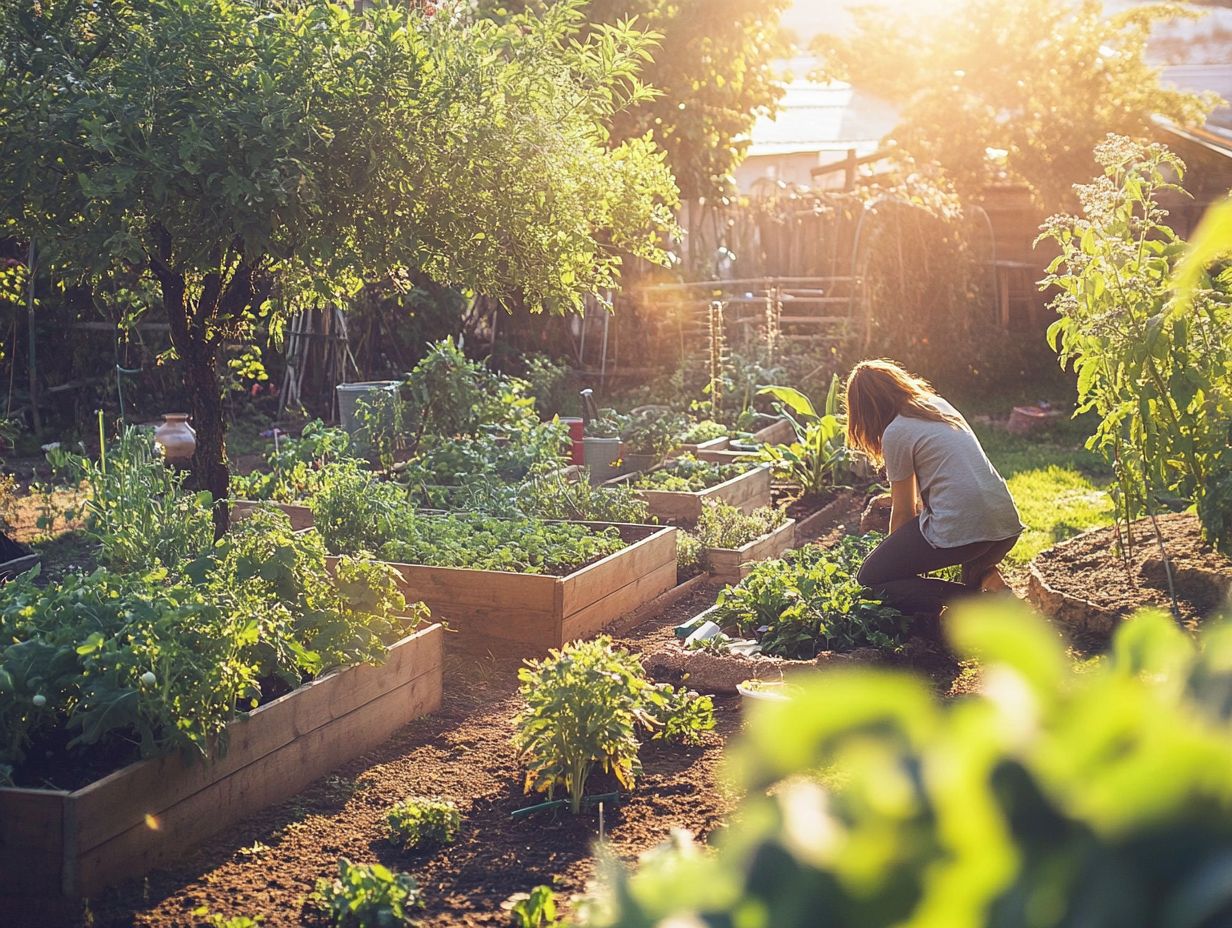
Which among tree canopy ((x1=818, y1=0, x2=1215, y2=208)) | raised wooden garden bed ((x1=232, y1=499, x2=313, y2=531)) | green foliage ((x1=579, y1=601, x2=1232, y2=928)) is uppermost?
tree canopy ((x1=818, y1=0, x2=1215, y2=208))

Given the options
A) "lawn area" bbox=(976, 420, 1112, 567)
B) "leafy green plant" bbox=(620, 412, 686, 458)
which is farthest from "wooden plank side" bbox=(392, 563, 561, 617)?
"leafy green plant" bbox=(620, 412, 686, 458)

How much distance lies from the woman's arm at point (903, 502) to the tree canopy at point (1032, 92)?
10189 mm

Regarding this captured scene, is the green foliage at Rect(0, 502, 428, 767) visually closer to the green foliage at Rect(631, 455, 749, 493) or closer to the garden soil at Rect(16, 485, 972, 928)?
the garden soil at Rect(16, 485, 972, 928)

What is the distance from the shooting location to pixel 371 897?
271 cm

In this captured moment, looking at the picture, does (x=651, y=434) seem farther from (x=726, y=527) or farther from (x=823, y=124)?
(x=823, y=124)

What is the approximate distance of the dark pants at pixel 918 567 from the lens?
507 centimetres

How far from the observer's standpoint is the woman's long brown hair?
17.7ft

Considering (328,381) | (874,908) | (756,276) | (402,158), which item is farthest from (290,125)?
(756,276)

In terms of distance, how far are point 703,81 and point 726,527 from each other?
9986mm

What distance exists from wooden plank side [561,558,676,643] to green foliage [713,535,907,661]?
590 millimetres

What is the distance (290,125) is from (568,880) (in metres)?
3.26

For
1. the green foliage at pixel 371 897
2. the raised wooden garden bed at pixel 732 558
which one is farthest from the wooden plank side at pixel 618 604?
the green foliage at pixel 371 897

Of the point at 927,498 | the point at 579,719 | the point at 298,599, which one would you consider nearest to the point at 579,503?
the point at 927,498

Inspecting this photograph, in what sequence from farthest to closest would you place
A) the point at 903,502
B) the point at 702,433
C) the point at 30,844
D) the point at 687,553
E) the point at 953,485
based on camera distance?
the point at 702,433, the point at 687,553, the point at 903,502, the point at 953,485, the point at 30,844
